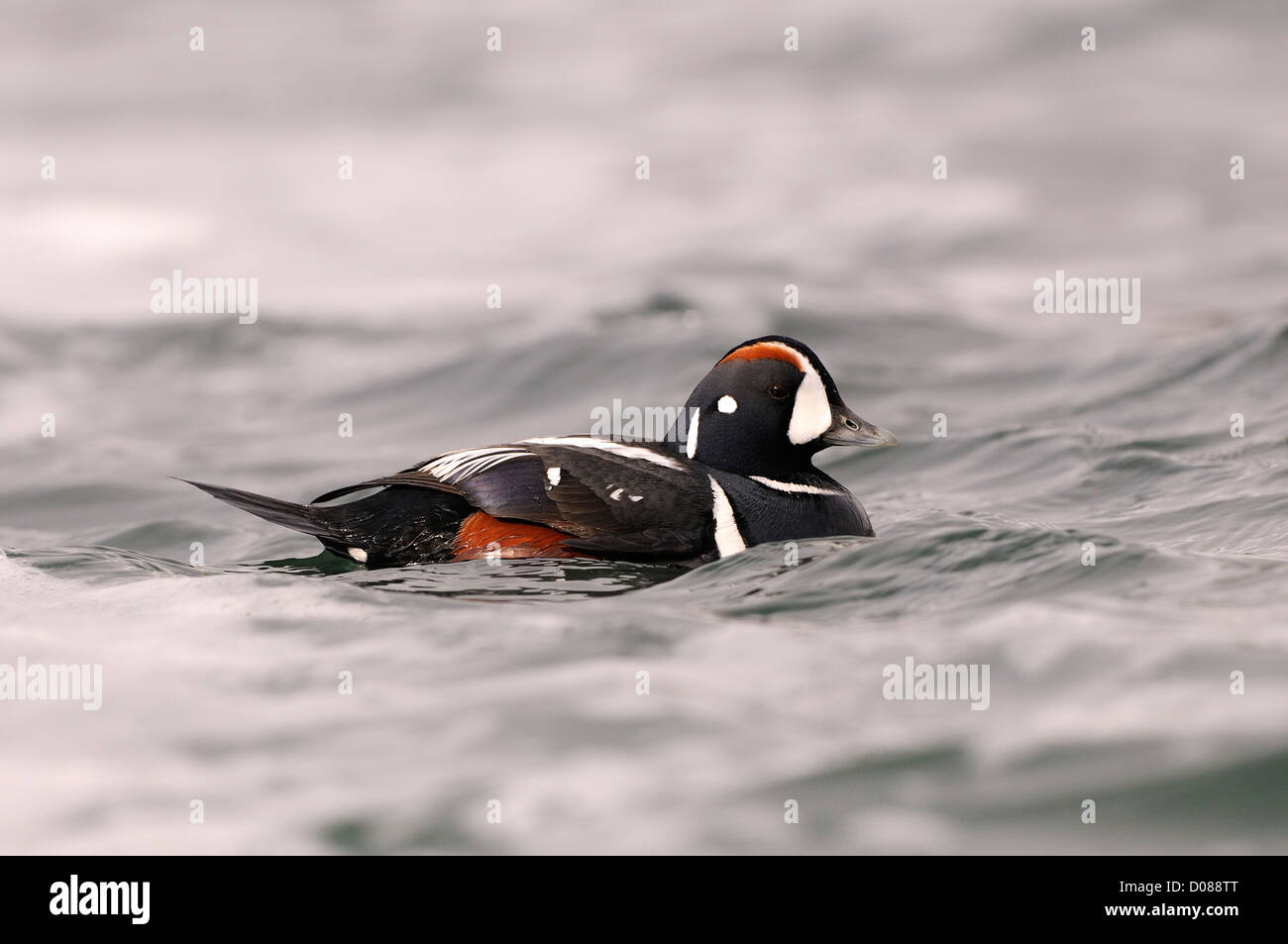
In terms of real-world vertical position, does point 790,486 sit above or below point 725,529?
above

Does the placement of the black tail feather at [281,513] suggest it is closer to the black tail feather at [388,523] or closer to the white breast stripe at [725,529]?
the black tail feather at [388,523]

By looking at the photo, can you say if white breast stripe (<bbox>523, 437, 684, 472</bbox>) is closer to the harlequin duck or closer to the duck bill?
the harlequin duck

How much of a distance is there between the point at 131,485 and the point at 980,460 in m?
5.87

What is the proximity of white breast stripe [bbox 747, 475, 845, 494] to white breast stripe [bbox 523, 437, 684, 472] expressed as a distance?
423mm

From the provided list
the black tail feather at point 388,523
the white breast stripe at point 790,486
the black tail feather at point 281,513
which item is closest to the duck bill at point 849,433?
the white breast stripe at point 790,486

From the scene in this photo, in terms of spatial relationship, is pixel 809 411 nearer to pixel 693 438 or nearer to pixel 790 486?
pixel 790 486

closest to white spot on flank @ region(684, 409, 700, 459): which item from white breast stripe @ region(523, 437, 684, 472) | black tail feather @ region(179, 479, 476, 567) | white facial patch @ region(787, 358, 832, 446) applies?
white breast stripe @ region(523, 437, 684, 472)

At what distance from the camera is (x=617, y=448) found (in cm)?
689

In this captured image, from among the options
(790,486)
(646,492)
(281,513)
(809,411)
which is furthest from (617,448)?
(281,513)

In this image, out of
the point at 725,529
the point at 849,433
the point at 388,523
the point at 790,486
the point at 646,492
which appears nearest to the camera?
the point at 646,492

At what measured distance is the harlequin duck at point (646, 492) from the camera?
657cm

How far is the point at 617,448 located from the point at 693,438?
48 cm

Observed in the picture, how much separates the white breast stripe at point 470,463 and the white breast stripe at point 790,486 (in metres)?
1.11

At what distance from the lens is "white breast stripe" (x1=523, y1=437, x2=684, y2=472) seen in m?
6.82
